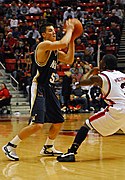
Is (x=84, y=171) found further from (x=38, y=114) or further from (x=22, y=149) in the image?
(x=22, y=149)

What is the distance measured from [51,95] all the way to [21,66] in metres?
13.0

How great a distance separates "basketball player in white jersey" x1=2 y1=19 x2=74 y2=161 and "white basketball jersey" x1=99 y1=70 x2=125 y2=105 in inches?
29.3

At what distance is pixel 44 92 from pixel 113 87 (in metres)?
1.02

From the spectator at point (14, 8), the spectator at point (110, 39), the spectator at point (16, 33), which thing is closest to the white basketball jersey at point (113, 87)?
the spectator at point (16, 33)

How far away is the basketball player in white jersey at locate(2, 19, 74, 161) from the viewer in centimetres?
672

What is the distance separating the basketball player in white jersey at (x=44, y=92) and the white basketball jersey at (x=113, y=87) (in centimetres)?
74

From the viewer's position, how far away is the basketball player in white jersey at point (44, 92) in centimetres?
672

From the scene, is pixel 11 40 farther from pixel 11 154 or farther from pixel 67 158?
pixel 67 158

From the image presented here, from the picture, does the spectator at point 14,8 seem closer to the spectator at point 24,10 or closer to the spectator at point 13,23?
the spectator at point 24,10

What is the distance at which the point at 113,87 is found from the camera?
6543mm

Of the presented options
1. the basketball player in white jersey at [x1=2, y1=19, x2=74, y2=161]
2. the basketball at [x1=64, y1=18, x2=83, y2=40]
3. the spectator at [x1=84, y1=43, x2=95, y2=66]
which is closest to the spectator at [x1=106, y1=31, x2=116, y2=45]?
the spectator at [x1=84, y1=43, x2=95, y2=66]

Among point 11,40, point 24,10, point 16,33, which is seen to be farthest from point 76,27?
point 24,10

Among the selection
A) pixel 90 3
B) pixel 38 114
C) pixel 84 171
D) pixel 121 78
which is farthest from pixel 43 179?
pixel 90 3

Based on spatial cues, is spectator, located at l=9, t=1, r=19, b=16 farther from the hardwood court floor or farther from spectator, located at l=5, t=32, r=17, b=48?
the hardwood court floor
